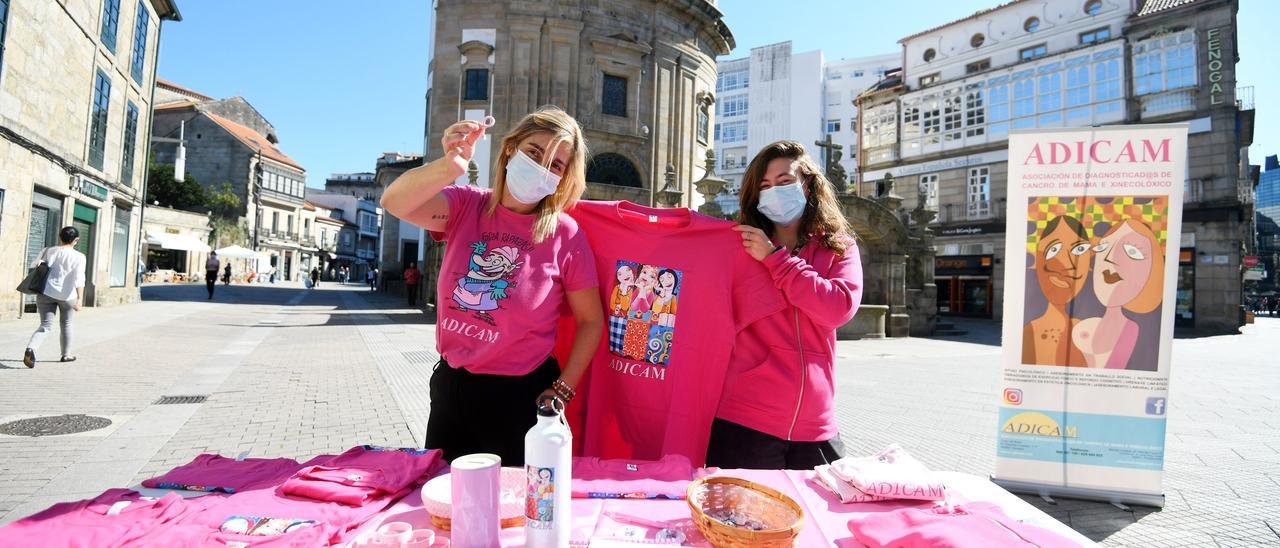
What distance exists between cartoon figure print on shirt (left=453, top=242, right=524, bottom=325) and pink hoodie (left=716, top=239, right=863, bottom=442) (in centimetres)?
113

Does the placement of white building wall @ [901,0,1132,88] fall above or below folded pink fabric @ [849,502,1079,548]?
above

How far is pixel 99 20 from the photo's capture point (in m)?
16.3

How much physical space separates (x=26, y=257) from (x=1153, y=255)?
1986cm

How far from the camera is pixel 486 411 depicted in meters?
2.42

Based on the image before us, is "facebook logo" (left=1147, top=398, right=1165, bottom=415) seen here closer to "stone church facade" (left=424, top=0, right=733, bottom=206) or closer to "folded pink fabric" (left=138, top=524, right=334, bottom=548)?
"folded pink fabric" (left=138, top=524, right=334, bottom=548)

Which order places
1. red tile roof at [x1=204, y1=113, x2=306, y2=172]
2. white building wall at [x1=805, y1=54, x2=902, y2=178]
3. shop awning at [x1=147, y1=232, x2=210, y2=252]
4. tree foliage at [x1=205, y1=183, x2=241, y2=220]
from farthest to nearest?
1. white building wall at [x1=805, y1=54, x2=902, y2=178]
2. red tile roof at [x1=204, y1=113, x2=306, y2=172]
3. tree foliage at [x1=205, y1=183, x2=241, y2=220]
4. shop awning at [x1=147, y1=232, x2=210, y2=252]

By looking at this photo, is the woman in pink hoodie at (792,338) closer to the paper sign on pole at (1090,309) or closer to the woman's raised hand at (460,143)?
the woman's raised hand at (460,143)

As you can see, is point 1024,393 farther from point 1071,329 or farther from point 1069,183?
point 1069,183

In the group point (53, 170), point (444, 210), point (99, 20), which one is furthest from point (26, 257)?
point (444, 210)

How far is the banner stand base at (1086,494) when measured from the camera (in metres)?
4.13

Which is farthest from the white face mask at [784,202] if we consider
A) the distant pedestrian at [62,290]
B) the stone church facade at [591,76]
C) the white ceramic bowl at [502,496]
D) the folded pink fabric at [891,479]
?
the stone church facade at [591,76]

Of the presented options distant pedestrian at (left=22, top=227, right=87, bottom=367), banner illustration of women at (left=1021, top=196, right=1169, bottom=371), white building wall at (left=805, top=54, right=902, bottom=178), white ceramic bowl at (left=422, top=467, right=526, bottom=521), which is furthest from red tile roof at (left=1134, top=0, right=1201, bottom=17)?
distant pedestrian at (left=22, top=227, right=87, bottom=367)

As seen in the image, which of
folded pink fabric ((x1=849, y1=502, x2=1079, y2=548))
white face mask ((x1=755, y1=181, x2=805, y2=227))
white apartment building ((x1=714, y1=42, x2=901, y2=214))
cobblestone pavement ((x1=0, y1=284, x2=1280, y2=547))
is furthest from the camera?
white apartment building ((x1=714, y1=42, x2=901, y2=214))

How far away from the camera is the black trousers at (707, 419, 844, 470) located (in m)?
2.67
